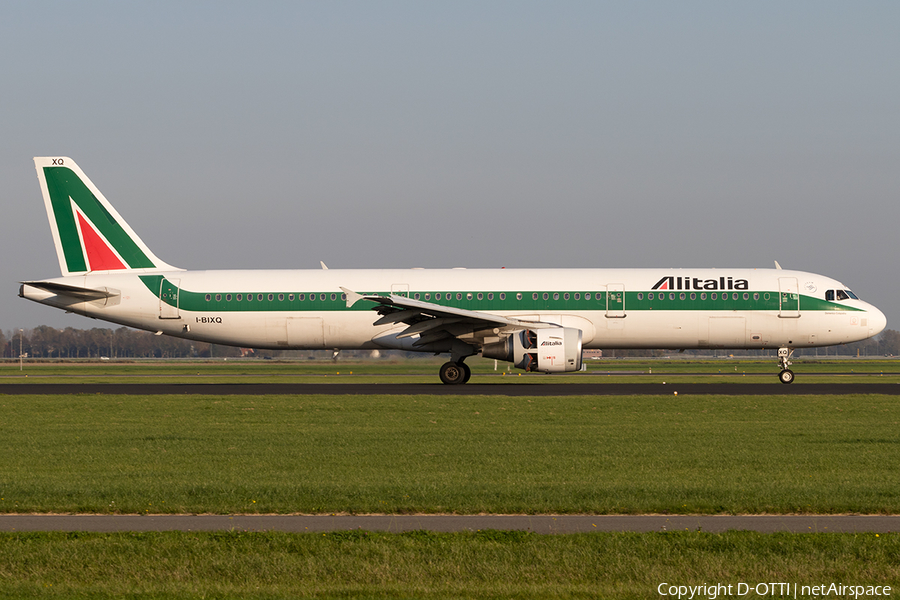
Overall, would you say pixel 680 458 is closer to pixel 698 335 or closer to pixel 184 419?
pixel 184 419

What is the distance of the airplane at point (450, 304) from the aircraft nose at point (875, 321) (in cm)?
5

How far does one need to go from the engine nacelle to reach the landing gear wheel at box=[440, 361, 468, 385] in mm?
3219

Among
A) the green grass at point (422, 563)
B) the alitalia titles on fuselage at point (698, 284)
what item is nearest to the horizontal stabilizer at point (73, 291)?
the alitalia titles on fuselage at point (698, 284)

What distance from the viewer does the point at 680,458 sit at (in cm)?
1509

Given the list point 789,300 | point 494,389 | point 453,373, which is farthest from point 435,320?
point 789,300

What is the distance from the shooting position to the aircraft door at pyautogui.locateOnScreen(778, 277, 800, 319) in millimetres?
34531

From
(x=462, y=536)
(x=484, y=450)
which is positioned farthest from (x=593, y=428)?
(x=462, y=536)

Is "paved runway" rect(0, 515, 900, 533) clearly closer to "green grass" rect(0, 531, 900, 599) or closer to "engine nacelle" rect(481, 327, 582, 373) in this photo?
"green grass" rect(0, 531, 900, 599)

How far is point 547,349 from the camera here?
31969 millimetres

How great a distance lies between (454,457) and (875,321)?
84.6 ft

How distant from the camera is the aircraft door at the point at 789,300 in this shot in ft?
113

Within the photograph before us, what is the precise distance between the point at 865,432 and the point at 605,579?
13.2m

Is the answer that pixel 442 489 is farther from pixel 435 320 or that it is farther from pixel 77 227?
pixel 77 227

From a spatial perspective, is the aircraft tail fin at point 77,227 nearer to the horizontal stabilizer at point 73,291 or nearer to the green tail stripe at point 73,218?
the green tail stripe at point 73,218
